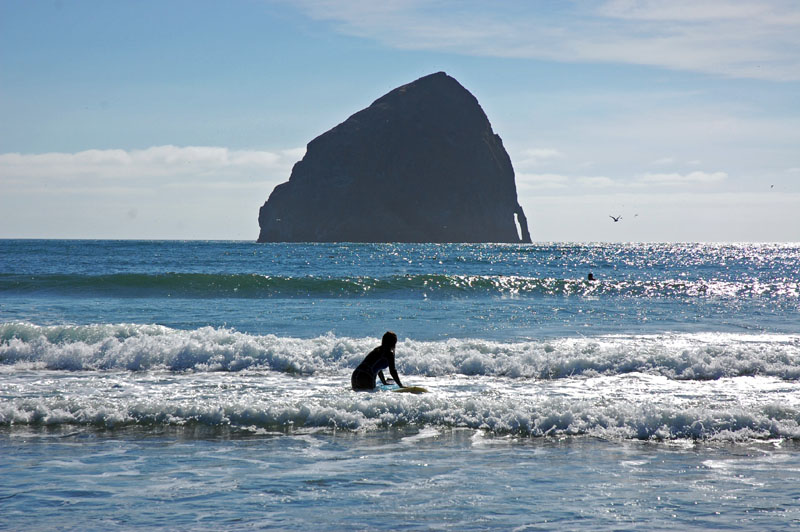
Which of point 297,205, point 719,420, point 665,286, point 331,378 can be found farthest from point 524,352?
point 297,205

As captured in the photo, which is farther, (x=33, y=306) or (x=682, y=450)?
(x=33, y=306)

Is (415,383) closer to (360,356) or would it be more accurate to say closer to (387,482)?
(360,356)

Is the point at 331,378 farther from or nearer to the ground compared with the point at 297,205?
nearer to the ground

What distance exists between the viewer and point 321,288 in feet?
119

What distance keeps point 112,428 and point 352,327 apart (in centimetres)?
1216

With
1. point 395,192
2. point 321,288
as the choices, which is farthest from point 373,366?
point 395,192

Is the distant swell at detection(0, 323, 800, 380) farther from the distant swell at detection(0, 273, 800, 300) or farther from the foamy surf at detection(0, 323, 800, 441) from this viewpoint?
the distant swell at detection(0, 273, 800, 300)

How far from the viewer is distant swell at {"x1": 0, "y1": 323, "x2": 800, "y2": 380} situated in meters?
14.8

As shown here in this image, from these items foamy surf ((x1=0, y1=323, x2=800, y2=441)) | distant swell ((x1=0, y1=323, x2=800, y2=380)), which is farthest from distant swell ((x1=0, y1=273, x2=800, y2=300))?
distant swell ((x1=0, y1=323, x2=800, y2=380))

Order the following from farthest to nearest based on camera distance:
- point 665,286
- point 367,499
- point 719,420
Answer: point 665,286 < point 719,420 < point 367,499

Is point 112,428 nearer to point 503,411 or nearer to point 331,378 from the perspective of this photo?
point 331,378

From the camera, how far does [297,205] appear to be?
197 meters

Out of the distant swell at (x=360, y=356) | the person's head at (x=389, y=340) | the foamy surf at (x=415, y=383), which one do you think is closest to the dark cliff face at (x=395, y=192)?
the foamy surf at (x=415, y=383)

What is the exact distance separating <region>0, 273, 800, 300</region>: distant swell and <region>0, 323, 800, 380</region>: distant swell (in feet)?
54.8
